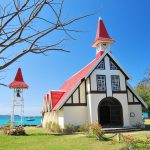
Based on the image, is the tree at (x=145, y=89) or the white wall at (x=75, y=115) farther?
the tree at (x=145, y=89)

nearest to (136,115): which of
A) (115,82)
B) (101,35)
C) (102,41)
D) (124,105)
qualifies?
(124,105)

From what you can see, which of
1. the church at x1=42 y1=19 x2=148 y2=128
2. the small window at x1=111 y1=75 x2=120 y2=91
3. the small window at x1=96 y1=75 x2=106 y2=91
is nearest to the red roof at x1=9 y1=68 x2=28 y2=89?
the church at x1=42 y1=19 x2=148 y2=128

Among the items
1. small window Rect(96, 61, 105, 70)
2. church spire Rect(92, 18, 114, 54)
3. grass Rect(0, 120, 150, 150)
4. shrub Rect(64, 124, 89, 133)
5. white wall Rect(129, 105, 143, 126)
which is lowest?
grass Rect(0, 120, 150, 150)

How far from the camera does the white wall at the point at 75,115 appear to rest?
2702cm

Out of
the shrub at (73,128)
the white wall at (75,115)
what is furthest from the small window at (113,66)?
the shrub at (73,128)

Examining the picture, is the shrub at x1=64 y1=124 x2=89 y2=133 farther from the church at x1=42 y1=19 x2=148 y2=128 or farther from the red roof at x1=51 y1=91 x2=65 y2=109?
the red roof at x1=51 y1=91 x2=65 y2=109

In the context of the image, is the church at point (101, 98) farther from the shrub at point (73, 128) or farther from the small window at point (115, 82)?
→ the shrub at point (73, 128)

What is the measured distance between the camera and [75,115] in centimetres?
2742

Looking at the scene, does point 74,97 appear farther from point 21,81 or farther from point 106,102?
point 21,81

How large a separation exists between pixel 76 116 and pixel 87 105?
1.64 metres

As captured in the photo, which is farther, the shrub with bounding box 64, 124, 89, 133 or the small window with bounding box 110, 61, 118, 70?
the small window with bounding box 110, 61, 118, 70

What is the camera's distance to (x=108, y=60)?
29.1 meters

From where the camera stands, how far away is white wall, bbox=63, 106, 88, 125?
27016 millimetres

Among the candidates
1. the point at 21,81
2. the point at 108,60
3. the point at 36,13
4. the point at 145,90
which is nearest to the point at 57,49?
the point at 36,13
